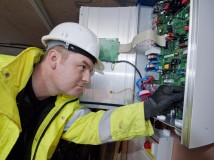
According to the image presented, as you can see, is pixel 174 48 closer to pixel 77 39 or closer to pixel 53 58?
pixel 77 39

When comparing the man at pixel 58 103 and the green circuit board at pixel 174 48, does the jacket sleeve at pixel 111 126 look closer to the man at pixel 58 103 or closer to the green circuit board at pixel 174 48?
the man at pixel 58 103

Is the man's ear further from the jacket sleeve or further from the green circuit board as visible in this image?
the green circuit board

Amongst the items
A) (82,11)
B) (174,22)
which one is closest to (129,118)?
(174,22)

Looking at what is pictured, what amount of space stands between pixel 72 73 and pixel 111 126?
0.33 meters

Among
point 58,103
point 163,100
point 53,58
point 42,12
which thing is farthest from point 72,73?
point 42,12

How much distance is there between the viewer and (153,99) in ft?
2.59

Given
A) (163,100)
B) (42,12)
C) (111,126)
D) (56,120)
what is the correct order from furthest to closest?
(42,12) < (56,120) < (111,126) < (163,100)

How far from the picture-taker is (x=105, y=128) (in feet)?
2.94

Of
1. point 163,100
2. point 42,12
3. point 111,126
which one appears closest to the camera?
point 163,100

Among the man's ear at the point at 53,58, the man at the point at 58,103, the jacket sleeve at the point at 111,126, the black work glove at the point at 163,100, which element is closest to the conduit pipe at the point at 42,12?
the man at the point at 58,103

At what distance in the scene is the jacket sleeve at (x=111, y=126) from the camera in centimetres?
81

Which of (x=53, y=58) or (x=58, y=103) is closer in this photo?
(x=53, y=58)

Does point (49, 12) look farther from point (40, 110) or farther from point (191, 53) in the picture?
point (191, 53)

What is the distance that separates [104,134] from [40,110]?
0.46m
